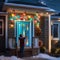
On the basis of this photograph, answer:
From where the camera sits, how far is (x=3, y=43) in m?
23.8

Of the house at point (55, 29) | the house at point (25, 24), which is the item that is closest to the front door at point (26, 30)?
the house at point (25, 24)

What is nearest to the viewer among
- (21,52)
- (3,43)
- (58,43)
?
(21,52)

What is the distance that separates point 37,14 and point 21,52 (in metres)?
4.25

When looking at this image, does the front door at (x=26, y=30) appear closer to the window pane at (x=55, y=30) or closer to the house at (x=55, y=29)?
the house at (x=55, y=29)

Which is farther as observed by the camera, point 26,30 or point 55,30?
point 55,30

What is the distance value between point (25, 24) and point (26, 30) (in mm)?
534

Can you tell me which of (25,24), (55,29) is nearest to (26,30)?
(25,24)

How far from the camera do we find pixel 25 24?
24078 mm

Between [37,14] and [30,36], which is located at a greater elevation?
[37,14]

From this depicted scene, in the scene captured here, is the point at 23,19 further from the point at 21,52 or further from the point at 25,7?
the point at 21,52

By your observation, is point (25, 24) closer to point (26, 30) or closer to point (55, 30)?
point (26, 30)

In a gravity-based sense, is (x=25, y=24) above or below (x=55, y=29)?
above

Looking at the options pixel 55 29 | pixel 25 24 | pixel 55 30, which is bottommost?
pixel 55 30

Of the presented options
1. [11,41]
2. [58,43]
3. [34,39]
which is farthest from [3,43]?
[58,43]
